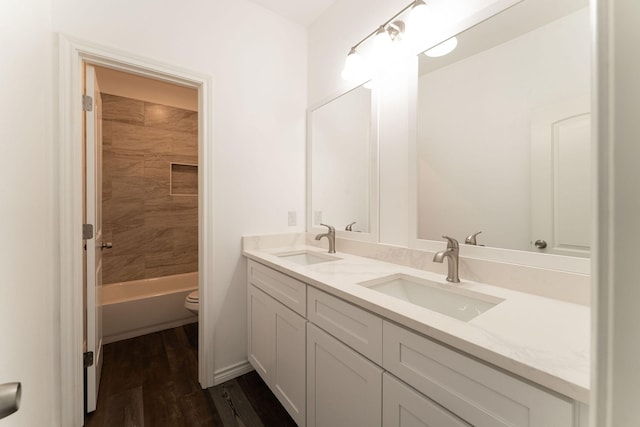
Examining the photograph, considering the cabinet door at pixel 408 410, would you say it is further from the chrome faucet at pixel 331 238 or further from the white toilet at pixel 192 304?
the white toilet at pixel 192 304

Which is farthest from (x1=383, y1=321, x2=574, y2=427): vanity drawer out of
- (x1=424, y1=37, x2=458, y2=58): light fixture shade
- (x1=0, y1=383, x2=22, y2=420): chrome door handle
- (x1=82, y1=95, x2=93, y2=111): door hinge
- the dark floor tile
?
(x1=82, y1=95, x2=93, y2=111): door hinge

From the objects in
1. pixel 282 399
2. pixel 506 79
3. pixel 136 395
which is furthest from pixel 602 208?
pixel 136 395

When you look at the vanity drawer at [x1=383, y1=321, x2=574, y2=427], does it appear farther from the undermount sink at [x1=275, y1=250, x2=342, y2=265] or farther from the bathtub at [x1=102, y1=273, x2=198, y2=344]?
the bathtub at [x1=102, y1=273, x2=198, y2=344]

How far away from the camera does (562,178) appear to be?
96 centimetres

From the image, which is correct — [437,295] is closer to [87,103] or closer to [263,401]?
[263,401]

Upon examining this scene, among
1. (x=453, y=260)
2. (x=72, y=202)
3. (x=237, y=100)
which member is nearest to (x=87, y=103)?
(x=72, y=202)

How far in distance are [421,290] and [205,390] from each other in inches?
59.0

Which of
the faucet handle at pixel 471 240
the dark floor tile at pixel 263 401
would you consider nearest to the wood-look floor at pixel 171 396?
the dark floor tile at pixel 263 401

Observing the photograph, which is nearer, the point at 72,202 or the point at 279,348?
the point at 72,202

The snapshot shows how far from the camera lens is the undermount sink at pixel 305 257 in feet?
5.99

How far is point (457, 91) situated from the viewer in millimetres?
1259

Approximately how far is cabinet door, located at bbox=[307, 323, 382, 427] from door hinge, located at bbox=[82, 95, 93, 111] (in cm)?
166

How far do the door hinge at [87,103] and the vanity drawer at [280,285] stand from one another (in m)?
1.26

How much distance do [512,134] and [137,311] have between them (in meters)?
2.93
